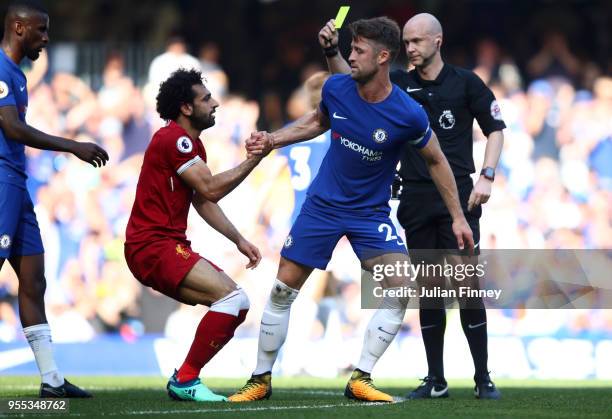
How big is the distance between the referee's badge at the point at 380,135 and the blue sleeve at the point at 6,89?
2301 mm

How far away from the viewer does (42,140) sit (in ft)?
25.5

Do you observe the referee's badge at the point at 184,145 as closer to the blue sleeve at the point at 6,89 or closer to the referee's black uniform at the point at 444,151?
the blue sleeve at the point at 6,89

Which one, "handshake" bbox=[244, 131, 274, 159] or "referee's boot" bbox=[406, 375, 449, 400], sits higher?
"handshake" bbox=[244, 131, 274, 159]

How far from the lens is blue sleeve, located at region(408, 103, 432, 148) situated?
784 centimetres

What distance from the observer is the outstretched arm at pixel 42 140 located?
772 cm

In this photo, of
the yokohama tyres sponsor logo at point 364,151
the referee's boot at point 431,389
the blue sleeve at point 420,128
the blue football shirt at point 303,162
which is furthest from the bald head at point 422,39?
the blue football shirt at point 303,162

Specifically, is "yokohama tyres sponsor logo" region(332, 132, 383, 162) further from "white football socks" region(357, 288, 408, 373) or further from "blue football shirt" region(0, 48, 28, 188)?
"blue football shirt" region(0, 48, 28, 188)

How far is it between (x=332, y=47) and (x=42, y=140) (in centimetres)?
201

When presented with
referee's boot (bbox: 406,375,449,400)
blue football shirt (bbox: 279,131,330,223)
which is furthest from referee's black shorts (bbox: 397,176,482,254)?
blue football shirt (bbox: 279,131,330,223)

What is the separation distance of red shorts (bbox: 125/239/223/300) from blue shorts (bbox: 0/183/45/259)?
2.37 feet

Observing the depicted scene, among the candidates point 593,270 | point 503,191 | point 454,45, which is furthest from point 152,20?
point 593,270

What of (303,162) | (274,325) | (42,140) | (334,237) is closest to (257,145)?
(334,237)

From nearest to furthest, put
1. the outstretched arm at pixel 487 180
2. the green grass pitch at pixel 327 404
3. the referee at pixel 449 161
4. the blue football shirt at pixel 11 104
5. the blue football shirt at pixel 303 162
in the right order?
the green grass pitch at pixel 327 404, the blue football shirt at pixel 11 104, the outstretched arm at pixel 487 180, the referee at pixel 449 161, the blue football shirt at pixel 303 162

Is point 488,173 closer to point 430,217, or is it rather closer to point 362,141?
point 430,217
